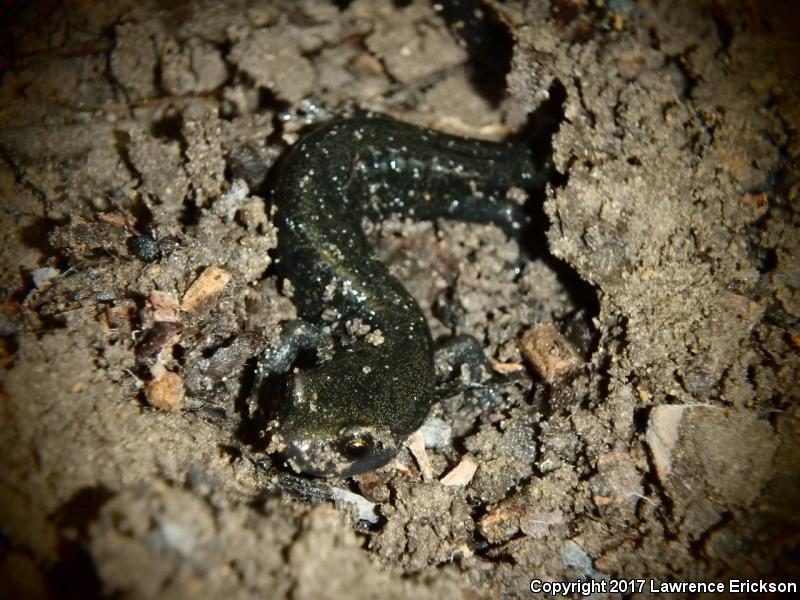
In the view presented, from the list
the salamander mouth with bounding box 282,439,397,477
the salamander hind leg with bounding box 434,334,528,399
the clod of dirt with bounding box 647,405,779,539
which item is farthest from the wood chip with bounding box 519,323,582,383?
the salamander mouth with bounding box 282,439,397,477

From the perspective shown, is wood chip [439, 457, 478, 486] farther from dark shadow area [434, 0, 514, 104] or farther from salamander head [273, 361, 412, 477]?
dark shadow area [434, 0, 514, 104]

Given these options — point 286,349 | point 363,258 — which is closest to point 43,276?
point 286,349

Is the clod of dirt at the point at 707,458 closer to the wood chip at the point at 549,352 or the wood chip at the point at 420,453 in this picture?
the wood chip at the point at 549,352

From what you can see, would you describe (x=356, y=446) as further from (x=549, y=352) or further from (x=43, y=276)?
(x=43, y=276)

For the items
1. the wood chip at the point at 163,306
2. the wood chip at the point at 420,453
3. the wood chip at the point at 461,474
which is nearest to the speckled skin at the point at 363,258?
the wood chip at the point at 420,453

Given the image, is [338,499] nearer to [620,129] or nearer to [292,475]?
[292,475]

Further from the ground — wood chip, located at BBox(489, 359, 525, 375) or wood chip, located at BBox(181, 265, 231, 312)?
wood chip, located at BBox(181, 265, 231, 312)

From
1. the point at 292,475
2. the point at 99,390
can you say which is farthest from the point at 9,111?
the point at 292,475
